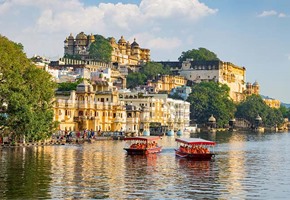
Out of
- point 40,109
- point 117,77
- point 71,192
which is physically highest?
point 117,77

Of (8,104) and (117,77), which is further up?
(117,77)

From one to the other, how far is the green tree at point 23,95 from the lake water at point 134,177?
3.39 metres

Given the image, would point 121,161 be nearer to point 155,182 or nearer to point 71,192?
point 155,182

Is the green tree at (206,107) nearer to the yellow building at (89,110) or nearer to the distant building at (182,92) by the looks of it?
the distant building at (182,92)

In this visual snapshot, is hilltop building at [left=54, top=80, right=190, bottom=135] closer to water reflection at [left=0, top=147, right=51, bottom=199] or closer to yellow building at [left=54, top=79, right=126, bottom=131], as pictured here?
yellow building at [left=54, top=79, right=126, bottom=131]

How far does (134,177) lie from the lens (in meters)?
47.3

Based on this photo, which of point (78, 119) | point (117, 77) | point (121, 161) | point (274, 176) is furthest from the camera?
point (117, 77)

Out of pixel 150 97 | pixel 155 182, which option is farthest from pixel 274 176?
pixel 150 97

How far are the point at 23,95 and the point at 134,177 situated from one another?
25465 mm

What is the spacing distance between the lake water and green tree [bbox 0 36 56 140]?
339 cm

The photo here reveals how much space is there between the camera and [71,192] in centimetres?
3947

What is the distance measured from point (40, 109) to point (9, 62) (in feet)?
26.5

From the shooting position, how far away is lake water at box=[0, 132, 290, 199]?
39.6 metres

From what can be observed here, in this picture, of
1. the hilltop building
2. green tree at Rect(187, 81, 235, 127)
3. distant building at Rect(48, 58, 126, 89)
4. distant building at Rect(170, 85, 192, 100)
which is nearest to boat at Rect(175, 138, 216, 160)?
the hilltop building
